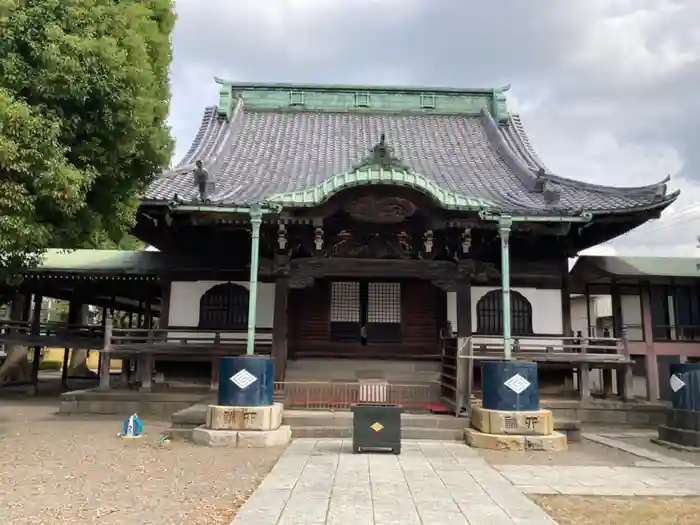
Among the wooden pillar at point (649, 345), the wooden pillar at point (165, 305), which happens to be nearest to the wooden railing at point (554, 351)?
the wooden pillar at point (649, 345)

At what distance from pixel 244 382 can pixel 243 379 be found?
62 mm

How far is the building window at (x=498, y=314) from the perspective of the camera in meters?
16.3

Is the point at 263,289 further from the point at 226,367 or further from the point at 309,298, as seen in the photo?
the point at 226,367

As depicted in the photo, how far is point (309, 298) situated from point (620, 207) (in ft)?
28.4

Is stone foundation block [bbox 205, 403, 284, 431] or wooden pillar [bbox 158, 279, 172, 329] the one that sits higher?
wooden pillar [bbox 158, 279, 172, 329]

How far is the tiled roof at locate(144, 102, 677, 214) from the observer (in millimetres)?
15062

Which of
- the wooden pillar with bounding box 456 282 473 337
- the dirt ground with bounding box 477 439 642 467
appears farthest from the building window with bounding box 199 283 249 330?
the dirt ground with bounding box 477 439 642 467

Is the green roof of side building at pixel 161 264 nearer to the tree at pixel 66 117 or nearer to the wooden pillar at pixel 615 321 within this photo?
the wooden pillar at pixel 615 321

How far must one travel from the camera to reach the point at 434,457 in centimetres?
966

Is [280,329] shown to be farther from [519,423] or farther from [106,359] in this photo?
[519,423]

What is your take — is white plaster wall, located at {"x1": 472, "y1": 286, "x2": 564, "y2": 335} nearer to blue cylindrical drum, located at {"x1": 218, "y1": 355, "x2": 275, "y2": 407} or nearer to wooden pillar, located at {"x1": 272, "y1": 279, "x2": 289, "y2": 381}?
wooden pillar, located at {"x1": 272, "y1": 279, "x2": 289, "y2": 381}

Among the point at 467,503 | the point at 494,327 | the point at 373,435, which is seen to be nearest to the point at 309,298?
the point at 494,327

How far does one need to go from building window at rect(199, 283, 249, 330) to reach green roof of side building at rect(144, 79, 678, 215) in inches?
121

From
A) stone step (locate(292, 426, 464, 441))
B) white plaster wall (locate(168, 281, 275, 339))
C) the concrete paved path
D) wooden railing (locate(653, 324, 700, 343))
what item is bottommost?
the concrete paved path
